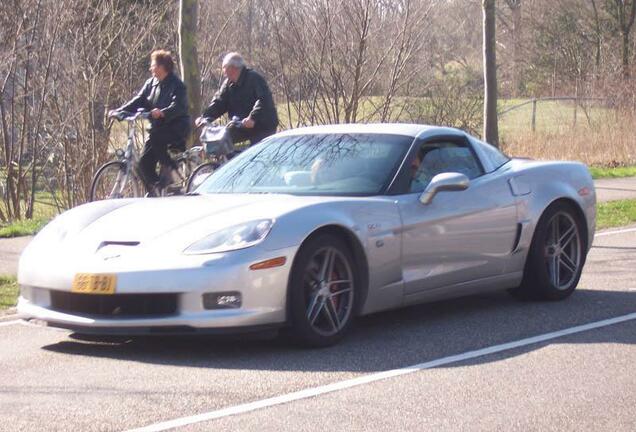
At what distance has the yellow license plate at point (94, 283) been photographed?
6848 millimetres

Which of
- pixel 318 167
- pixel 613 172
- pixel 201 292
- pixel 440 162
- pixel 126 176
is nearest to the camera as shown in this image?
pixel 201 292

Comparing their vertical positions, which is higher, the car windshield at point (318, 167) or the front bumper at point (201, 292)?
the car windshield at point (318, 167)

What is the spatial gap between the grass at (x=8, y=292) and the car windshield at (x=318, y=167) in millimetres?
1753

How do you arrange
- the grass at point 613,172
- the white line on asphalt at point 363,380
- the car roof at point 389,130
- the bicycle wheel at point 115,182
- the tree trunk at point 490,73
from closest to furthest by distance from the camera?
the white line on asphalt at point 363,380, the car roof at point 389,130, the bicycle wheel at point 115,182, the tree trunk at point 490,73, the grass at point 613,172

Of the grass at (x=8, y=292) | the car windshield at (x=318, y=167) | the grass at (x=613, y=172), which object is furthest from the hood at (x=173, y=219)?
the grass at (x=613, y=172)

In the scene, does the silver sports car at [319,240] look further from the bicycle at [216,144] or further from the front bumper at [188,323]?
the bicycle at [216,144]

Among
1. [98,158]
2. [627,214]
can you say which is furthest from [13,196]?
[627,214]

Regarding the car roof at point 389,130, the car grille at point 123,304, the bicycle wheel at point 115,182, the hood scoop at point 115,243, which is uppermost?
the car roof at point 389,130

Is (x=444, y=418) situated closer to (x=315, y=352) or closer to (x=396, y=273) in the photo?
(x=315, y=352)

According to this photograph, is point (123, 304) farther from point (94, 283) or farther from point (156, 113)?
point (156, 113)

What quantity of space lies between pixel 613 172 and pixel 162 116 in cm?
1228

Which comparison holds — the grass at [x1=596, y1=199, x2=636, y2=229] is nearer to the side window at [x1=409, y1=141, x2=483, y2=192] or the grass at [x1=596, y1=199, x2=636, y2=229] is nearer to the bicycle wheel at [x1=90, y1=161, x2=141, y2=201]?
the bicycle wheel at [x1=90, y1=161, x2=141, y2=201]

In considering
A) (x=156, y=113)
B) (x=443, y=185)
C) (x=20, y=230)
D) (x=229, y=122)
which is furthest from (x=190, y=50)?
(x=443, y=185)

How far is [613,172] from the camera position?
73.6ft
